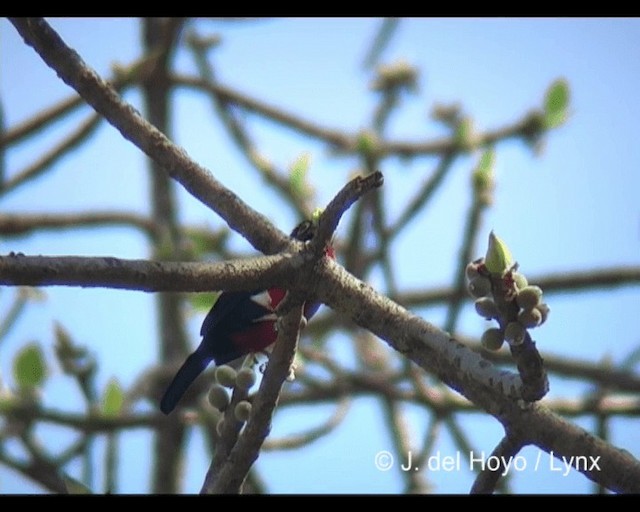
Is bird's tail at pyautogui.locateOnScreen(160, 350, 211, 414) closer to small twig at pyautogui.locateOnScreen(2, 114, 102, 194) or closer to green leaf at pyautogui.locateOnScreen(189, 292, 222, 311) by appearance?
green leaf at pyautogui.locateOnScreen(189, 292, 222, 311)

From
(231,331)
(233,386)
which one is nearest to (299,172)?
(231,331)

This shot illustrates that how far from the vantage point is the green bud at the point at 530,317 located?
1.71m

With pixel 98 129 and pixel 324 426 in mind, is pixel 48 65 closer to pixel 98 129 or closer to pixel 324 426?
pixel 324 426

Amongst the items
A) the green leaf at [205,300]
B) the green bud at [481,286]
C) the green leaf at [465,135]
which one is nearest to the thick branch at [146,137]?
the green bud at [481,286]

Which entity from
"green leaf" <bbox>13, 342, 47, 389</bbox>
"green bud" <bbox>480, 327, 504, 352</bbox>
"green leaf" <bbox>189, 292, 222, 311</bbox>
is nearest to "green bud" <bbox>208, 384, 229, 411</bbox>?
"green bud" <bbox>480, 327, 504, 352</bbox>

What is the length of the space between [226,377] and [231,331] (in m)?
0.98

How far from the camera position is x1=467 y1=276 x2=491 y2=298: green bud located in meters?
1.73

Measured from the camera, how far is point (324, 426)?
146 inches

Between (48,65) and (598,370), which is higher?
(598,370)

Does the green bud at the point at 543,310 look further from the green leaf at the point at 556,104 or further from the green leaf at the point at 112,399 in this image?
the green leaf at the point at 556,104

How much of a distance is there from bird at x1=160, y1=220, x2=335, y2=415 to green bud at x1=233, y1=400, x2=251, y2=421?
2.81 feet
